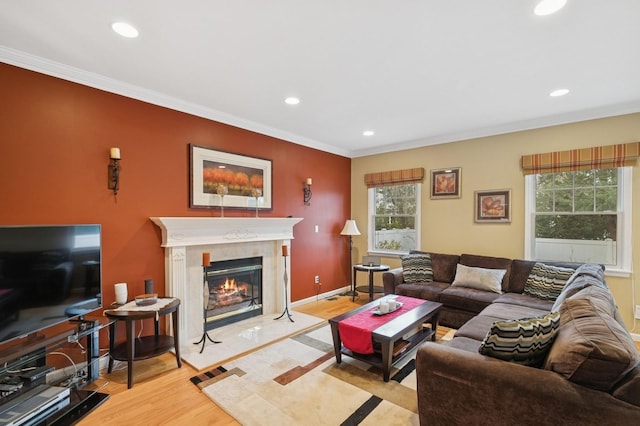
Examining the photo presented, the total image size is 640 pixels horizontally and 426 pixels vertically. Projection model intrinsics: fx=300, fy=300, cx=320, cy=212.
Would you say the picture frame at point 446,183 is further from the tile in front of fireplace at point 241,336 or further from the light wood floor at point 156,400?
the light wood floor at point 156,400

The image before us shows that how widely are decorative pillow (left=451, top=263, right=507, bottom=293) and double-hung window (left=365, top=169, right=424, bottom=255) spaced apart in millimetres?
1067

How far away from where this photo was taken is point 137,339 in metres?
2.86

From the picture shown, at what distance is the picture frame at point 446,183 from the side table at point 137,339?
3.99 meters

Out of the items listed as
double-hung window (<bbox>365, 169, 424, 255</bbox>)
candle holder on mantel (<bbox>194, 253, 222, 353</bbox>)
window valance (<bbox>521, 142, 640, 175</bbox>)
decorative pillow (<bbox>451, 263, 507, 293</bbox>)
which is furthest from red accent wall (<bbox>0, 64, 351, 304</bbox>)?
window valance (<bbox>521, 142, 640, 175</bbox>)

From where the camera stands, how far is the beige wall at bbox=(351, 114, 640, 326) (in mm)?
3453

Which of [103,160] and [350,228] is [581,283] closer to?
[350,228]

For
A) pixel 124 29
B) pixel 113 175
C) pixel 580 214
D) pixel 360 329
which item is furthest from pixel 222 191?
pixel 580 214

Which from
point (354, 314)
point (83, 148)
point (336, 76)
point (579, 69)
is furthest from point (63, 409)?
point (579, 69)

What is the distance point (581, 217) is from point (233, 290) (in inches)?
178

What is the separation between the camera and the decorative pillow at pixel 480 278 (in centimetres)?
377

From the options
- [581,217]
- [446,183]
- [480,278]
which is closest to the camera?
[581,217]

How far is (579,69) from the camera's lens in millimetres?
2574

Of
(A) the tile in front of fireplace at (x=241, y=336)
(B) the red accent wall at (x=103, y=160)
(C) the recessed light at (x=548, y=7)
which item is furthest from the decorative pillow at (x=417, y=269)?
(C) the recessed light at (x=548, y=7)

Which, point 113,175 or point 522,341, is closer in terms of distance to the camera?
point 522,341
